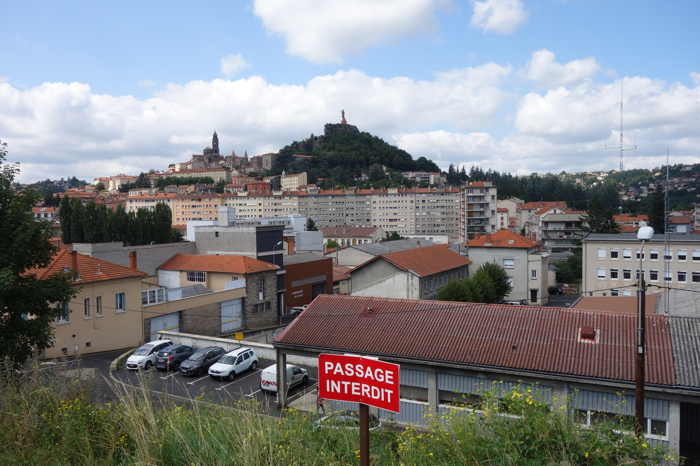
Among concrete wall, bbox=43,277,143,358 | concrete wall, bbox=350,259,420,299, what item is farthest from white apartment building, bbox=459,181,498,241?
concrete wall, bbox=43,277,143,358

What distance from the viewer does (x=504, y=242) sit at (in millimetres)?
44312

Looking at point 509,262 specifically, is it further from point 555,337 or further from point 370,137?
point 370,137

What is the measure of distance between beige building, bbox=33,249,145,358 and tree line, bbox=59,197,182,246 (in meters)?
32.5

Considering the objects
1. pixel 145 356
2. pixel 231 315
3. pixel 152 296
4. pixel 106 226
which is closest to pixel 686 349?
pixel 145 356

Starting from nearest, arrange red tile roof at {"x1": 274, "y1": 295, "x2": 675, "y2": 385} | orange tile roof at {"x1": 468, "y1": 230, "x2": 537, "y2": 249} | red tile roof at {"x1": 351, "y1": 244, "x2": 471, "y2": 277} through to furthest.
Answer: red tile roof at {"x1": 274, "y1": 295, "x2": 675, "y2": 385}, red tile roof at {"x1": 351, "y1": 244, "x2": 471, "y2": 277}, orange tile roof at {"x1": 468, "y1": 230, "x2": 537, "y2": 249}

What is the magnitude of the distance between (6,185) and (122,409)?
805 centimetres

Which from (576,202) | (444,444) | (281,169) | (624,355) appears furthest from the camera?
(281,169)

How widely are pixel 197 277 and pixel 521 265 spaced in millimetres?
26323

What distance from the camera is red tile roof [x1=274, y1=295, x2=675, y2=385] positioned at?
39.6ft

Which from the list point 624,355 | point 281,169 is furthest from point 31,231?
point 281,169

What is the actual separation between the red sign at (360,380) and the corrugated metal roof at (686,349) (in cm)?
1039

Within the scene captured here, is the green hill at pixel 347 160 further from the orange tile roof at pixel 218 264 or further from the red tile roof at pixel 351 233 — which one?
the orange tile roof at pixel 218 264

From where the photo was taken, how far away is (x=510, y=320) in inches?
562

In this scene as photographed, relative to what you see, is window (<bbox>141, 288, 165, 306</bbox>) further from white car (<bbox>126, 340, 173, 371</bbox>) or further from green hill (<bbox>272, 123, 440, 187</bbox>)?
green hill (<bbox>272, 123, 440, 187</bbox>)
